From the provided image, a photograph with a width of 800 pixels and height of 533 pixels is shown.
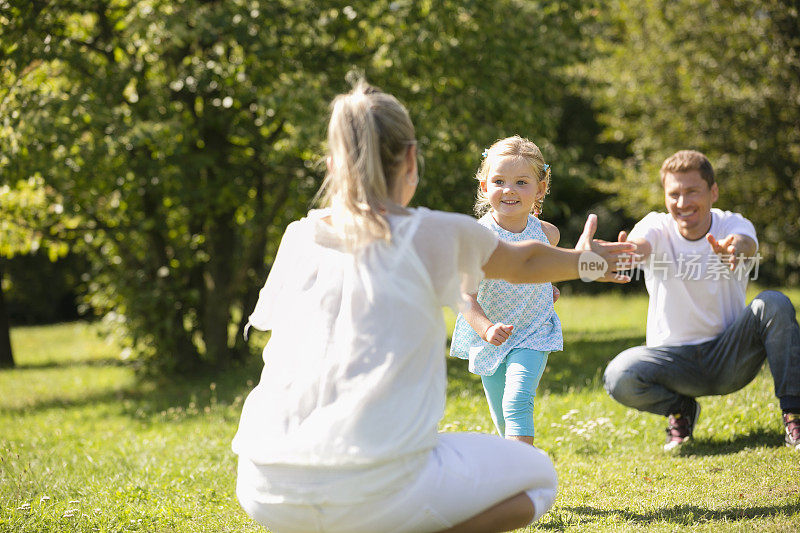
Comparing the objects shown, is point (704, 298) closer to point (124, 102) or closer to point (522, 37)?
point (522, 37)

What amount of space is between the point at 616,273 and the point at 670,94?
13.7 metres

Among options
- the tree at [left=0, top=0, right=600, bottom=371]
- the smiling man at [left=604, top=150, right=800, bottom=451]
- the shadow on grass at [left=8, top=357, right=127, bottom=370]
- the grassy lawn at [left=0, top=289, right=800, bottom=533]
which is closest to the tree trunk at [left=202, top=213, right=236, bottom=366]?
the tree at [left=0, top=0, right=600, bottom=371]

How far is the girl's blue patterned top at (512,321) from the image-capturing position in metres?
4.29

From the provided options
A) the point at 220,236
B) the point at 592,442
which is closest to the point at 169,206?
the point at 220,236

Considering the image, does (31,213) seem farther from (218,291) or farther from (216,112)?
(216,112)

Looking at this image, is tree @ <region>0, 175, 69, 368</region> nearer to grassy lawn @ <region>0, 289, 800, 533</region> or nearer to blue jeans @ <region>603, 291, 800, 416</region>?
grassy lawn @ <region>0, 289, 800, 533</region>

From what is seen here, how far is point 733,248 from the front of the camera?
4.29m

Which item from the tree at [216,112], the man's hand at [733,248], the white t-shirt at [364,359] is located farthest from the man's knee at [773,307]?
the tree at [216,112]

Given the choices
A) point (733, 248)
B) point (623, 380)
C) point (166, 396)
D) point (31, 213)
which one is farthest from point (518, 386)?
point (31, 213)

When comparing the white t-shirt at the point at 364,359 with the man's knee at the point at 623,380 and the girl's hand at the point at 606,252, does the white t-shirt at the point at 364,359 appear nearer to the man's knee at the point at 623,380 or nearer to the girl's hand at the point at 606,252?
the girl's hand at the point at 606,252

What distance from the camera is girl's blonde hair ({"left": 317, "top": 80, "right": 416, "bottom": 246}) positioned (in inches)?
105

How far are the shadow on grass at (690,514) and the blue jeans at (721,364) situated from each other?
3.33ft

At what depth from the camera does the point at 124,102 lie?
389 inches
